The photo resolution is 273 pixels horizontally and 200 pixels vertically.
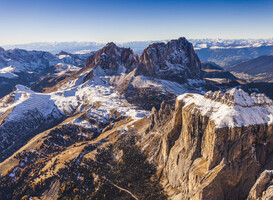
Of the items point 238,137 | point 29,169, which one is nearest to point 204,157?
point 238,137

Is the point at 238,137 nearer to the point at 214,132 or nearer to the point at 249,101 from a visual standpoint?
the point at 214,132

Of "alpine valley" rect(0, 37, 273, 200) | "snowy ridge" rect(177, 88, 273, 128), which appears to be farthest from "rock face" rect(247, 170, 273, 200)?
"snowy ridge" rect(177, 88, 273, 128)

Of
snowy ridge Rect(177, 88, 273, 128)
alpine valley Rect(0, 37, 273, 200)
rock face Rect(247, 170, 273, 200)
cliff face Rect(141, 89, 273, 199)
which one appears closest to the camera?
rock face Rect(247, 170, 273, 200)

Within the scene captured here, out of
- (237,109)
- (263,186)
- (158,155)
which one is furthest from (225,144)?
(158,155)

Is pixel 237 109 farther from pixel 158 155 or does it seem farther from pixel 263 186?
pixel 158 155

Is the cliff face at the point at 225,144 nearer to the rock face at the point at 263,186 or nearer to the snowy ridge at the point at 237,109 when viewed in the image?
the snowy ridge at the point at 237,109

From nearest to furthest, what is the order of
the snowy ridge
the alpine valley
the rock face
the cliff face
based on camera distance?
the rock face → the cliff face → the alpine valley → the snowy ridge

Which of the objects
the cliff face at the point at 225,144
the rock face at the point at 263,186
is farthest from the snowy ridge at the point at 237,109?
the rock face at the point at 263,186

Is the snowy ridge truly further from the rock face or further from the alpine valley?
the rock face
